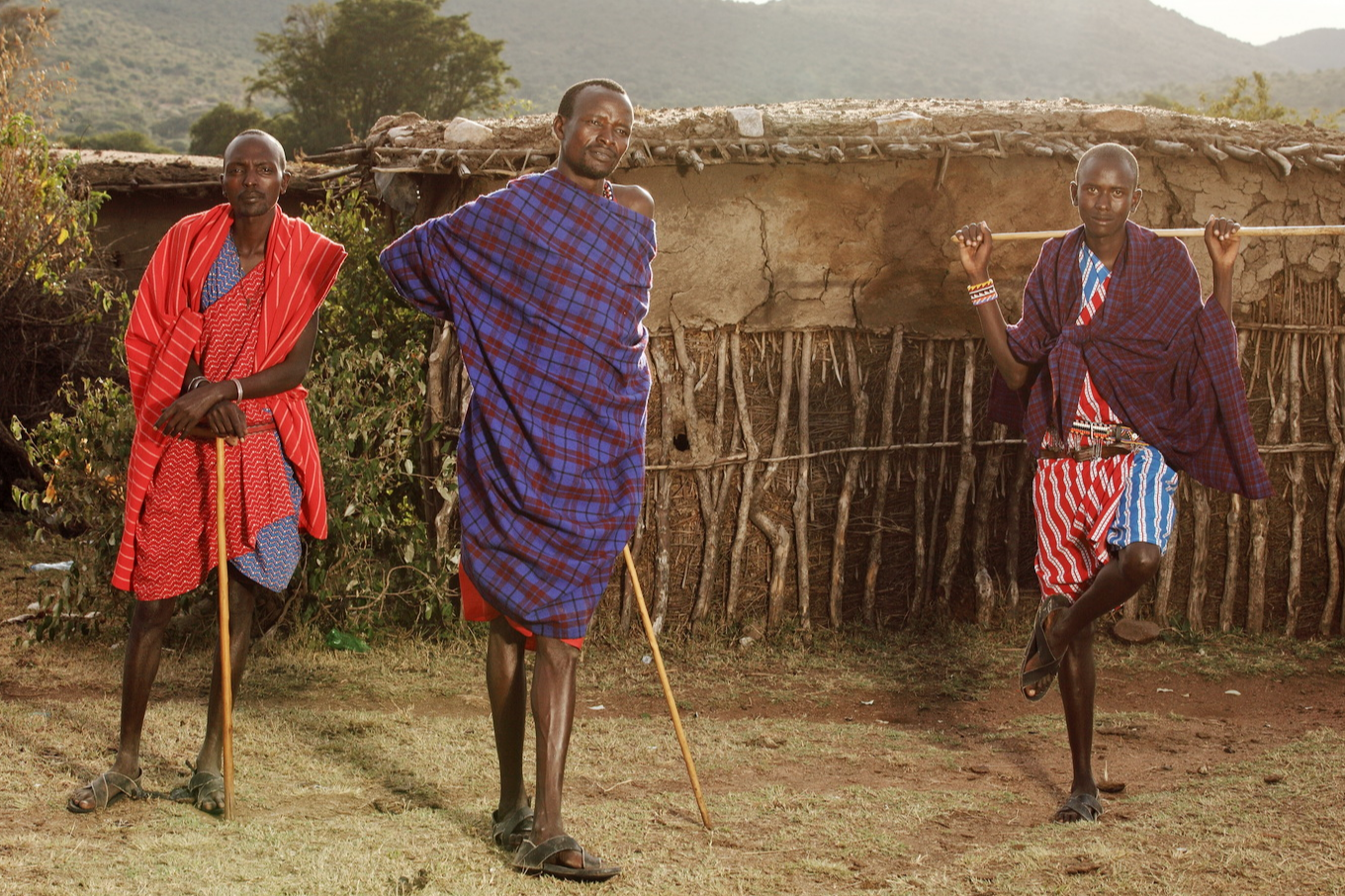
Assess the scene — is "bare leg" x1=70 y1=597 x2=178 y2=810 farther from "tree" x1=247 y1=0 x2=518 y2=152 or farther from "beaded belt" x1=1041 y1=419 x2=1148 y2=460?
"tree" x1=247 y1=0 x2=518 y2=152

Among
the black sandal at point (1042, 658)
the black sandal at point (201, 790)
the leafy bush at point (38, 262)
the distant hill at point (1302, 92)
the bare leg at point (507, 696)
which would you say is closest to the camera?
the bare leg at point (507, 696)

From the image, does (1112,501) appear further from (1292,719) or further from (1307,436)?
(1307,436)

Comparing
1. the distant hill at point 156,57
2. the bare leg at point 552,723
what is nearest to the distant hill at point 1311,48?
the distant hill at point 156,57

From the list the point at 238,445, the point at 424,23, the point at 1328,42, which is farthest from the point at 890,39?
the point at 238,445

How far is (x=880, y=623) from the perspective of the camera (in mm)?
6395

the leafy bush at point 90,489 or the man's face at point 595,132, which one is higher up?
the man's face at point 595,132

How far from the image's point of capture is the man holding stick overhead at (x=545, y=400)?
340 centimetres

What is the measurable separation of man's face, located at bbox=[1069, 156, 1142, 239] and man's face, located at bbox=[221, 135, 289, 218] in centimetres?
244

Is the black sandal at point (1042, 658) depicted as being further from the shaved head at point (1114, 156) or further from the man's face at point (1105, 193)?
the shaved head at point (1114, 156)

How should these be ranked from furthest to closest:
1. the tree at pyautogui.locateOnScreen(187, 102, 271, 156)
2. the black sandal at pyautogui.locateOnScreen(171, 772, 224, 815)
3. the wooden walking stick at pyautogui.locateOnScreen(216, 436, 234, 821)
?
the tree at pyautogui.locateOnScreen(187, 102, 271, 156) < the black sandal at pyautogui.locateOnScreen(171, 772, 224, 815) < the wooden walking stick at pyautogui.locateOnScreen(216, 436, 234, 821)

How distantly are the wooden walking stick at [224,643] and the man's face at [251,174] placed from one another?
2.29 feet

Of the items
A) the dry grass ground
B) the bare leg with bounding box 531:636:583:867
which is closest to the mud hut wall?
the dry grass ground

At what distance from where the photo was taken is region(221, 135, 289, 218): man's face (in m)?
3.81

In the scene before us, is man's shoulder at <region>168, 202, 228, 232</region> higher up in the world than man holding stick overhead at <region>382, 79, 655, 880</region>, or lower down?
higher up
